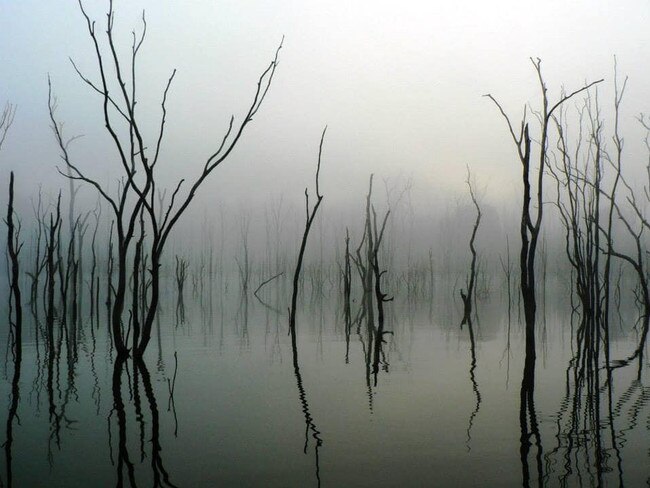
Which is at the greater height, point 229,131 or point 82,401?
point 229,131

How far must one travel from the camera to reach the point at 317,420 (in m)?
3.09

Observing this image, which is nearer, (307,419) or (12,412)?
(307,419)

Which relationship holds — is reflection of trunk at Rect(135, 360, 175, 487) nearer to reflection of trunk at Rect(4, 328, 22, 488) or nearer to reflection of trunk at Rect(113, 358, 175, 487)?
reflection of trunk at Rect(113, 358, 175, 487)

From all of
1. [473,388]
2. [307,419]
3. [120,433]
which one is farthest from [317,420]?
[473,388]

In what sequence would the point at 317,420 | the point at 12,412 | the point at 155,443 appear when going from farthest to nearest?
the point at 12,412
the point at 317,420
the point at 155,443

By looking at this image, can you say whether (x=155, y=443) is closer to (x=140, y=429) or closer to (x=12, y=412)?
(x=140, y=429)

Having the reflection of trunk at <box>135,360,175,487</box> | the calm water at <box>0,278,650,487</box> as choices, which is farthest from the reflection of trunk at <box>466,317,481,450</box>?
the reflection of trunk at <box>135,360,175,487</box>

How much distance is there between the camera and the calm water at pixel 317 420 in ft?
7.47

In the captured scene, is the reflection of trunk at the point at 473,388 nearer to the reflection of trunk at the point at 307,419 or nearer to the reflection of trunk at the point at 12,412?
the reflection of trunk at the point at 307,419

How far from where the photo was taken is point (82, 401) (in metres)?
3.53

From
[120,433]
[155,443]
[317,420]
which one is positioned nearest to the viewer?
[155,443]

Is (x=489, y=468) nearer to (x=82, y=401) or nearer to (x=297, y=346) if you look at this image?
(x=82, y=401)

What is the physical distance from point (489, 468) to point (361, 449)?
0.55m

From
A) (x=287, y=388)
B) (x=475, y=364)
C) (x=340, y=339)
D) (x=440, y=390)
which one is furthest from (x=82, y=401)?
(x=340, y=339)
